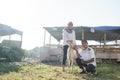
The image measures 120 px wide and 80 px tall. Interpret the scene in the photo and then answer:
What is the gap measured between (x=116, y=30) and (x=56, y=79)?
459 inches

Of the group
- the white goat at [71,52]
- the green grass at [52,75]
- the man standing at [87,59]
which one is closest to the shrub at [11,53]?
the green grass at [52,75]

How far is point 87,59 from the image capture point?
27.1 ft

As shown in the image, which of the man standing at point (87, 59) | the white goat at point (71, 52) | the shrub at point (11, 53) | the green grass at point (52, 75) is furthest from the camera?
the shrub at point (11, 53)

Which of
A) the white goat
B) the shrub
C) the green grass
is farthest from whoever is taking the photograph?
the shrub

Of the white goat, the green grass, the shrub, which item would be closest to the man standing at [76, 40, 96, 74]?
the green grass

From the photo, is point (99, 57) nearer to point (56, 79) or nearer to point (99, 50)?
point (99, 50)

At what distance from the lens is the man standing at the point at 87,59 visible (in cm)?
812

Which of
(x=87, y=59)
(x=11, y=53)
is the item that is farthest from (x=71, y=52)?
(x=11, y=53)

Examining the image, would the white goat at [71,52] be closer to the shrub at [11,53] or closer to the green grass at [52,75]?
the green grass at [52,75]

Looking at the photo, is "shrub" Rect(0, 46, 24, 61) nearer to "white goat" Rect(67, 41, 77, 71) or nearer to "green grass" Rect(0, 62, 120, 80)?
"green grass" Rect(0, 62, 120, 80)

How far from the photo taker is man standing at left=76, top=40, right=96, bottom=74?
8117mm

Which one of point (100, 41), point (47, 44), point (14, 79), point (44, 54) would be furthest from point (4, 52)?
point (100, 41)

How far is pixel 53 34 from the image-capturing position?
70.5ft

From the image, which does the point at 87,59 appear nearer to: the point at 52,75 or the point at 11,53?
the point at 52,75
